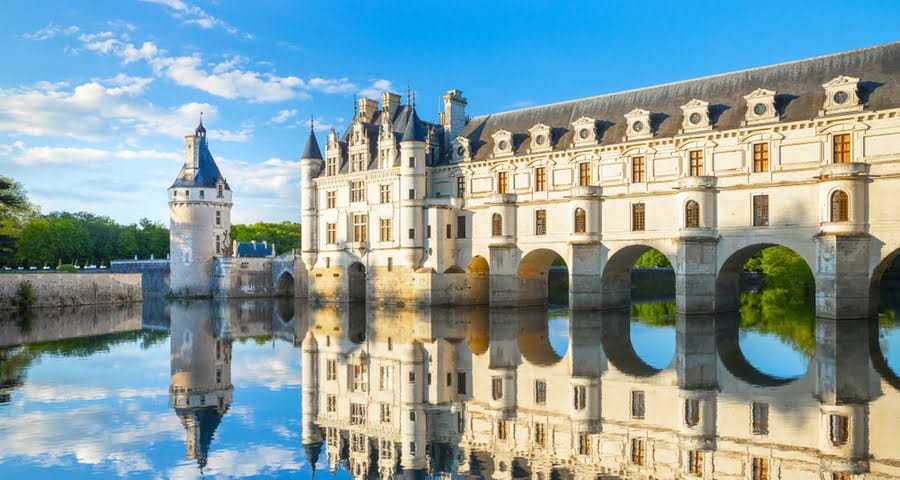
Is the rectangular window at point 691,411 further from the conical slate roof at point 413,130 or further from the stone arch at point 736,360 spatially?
the conical slate roof at point 413,130

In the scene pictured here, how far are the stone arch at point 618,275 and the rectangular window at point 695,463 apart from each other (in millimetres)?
24502

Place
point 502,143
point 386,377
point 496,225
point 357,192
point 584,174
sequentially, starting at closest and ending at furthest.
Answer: point 386,377, point 584,174, point 496,225, point 502,143, point 357,192

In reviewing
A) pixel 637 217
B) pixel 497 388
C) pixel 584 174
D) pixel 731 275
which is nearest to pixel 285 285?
pixel 584 174

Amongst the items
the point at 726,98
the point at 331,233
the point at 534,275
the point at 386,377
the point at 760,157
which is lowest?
the point at 386,377

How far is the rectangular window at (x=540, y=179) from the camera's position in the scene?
128 feet

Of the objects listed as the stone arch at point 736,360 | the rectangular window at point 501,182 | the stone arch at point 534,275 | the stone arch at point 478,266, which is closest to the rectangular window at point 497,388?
the stone arch at point 736,360

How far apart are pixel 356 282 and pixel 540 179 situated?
54.1 feet

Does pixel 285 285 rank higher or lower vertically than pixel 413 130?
lower

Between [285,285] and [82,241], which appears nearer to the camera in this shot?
[285,285]

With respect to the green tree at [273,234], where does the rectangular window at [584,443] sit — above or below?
below

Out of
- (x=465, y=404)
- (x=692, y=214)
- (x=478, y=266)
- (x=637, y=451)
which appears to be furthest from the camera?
(x=478, y=266)

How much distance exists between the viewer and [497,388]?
1722cm

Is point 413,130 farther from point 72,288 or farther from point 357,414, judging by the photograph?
point 357,414

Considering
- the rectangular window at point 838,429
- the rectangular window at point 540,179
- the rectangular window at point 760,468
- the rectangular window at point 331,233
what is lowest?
the rectangular window at point 760,468
